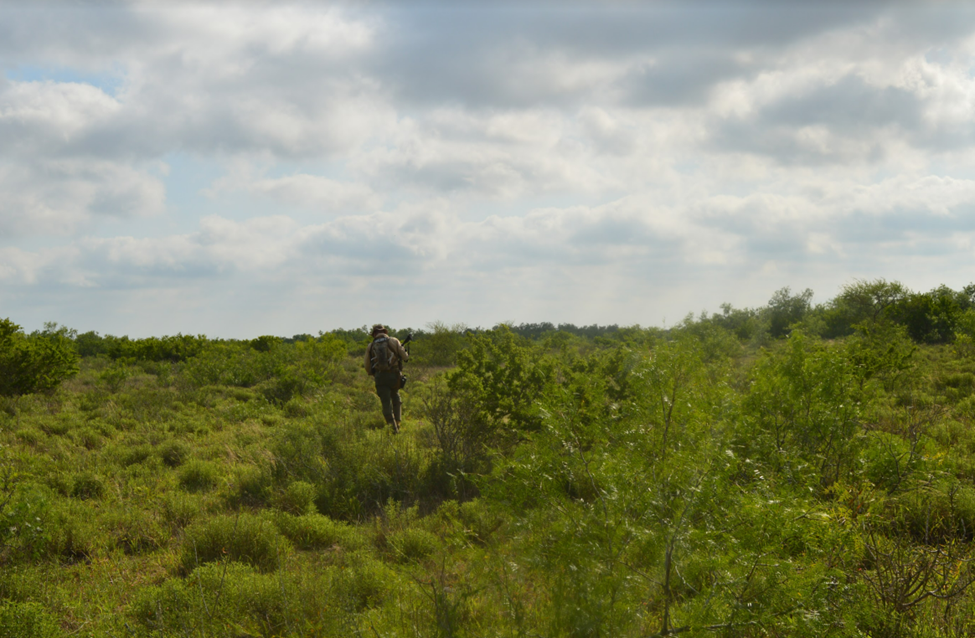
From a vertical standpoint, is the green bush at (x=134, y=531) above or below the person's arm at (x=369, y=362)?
below

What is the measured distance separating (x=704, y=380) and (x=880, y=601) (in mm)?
1772

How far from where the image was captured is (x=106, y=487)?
727 centimetres

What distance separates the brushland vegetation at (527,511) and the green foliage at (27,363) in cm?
70

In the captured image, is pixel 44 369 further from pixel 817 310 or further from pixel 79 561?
pixel 817 310

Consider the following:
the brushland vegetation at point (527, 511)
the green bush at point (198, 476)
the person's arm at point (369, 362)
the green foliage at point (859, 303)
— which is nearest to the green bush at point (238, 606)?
the brushland vegetation at point (527, 511)

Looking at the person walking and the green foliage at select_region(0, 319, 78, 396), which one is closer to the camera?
the person walking

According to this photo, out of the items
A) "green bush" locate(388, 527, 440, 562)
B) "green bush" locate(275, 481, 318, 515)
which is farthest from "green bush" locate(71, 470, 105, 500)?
"green bush" locate(388, 527, 440, 562)

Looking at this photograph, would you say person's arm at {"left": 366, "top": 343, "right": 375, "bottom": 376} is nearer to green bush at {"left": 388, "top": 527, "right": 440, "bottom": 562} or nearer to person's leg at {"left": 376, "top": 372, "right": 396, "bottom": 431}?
person's leg at {"left": 376, "top": 372, "right": 396, "bottom": 431}

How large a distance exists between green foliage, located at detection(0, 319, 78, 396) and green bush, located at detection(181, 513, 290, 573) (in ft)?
35.5

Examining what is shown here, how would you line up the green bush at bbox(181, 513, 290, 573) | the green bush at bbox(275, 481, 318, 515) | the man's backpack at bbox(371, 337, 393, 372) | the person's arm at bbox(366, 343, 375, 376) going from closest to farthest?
the green bush at bbox(181, 513, 290, 573)
the green bush at bbox(275, 481, 318, 515)
the man's backpack at bbox(371, 337, 393, 372)
the person's arm at bbox(366, 343, 375, 376)

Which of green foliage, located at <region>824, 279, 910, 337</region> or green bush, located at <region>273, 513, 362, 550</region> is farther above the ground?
green foliage, located at <region>824, 279, 910, 337</region>

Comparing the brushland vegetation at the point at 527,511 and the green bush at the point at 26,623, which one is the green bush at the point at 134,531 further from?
the green bush at the point at 26,623

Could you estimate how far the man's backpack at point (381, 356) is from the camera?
10523 mm

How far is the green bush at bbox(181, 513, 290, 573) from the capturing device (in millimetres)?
5312
